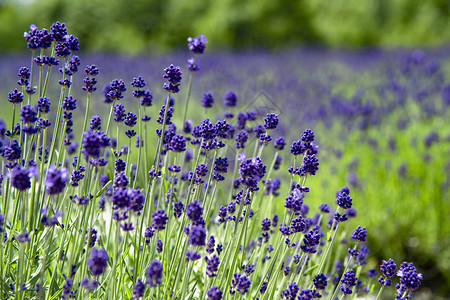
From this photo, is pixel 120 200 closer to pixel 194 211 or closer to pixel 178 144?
pixel 194 211

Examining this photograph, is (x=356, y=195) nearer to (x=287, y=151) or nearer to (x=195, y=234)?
(x=287, y=151)

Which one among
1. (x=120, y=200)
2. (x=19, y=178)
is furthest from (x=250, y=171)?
(x=19, y=178)

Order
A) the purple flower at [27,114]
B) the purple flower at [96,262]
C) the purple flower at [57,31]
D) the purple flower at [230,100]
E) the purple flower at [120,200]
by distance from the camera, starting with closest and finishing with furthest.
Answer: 1. the purple flower at [96,262]
2. the purple flower at [120,200]
3. the purple flower at [27,114]
4. the purple flower at [57,31]
5. the purple flower at [230,100]

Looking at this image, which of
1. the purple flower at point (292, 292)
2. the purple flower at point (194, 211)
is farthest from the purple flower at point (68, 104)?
the purple flower at point (292, 292)

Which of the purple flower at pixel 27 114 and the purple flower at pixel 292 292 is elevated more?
the purple flower at pixel 27 114

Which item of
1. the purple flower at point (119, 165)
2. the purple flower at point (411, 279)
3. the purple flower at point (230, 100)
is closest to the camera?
the purple flower at point (411, 279)

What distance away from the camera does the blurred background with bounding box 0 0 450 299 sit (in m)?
3.93

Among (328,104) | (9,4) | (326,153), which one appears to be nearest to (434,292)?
(326,153)

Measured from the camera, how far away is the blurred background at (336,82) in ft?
12.9

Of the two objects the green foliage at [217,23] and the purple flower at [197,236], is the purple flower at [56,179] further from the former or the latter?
the green foliage at [217,23]

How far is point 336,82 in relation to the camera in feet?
30.8

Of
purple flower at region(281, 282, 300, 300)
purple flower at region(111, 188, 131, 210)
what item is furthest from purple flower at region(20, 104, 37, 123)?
purple flower at region(281, 282, 300, 300)

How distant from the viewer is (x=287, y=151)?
529 cm

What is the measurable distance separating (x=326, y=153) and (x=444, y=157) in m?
1.20
